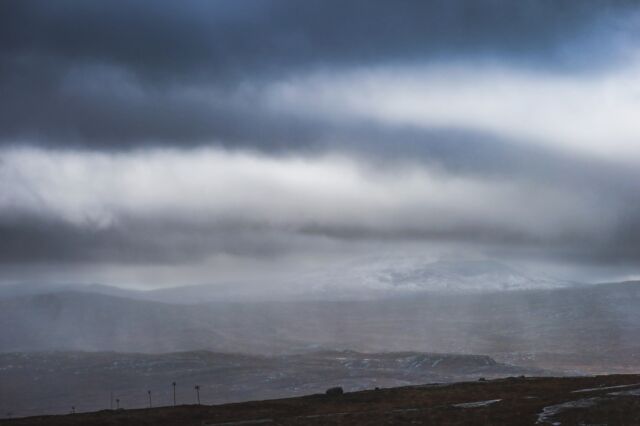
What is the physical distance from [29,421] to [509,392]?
68.1 m

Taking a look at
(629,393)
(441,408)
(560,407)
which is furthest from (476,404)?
(629,393)

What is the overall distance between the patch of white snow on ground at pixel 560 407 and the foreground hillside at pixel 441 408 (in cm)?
2

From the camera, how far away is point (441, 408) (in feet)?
299

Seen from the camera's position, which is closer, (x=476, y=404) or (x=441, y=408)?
(x=441, y=408)

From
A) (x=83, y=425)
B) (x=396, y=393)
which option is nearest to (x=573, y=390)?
(x=396, y=393)

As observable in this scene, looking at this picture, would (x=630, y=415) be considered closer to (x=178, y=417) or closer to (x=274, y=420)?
(x=274, y=420)

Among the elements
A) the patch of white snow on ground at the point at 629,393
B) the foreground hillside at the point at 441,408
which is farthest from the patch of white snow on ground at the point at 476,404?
the patch of white snow on ground at the point at 629,393

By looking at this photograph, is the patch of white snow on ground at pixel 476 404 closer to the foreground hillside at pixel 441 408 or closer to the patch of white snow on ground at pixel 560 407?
the foreground hillside at pixel 441 408

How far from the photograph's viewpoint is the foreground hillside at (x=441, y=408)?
7875 centimetres

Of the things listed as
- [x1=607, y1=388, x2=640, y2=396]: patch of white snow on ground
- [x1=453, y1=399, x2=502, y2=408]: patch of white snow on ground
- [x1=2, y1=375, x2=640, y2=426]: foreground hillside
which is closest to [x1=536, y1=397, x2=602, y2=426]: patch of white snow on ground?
[x1=2, y1=375, x2=640, y2=426]: foreground hillside

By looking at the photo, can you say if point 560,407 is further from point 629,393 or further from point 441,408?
point 441,408

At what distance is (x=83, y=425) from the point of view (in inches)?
3826

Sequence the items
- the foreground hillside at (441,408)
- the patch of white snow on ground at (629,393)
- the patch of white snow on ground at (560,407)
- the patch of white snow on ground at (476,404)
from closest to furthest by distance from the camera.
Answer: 1. the patch of white snow on ground at (560,407)
2. the foreground hillside at (441,408)
3. the patch of white snow on ground at (629,393)
4. the patch of white snow on ground at (476,404)

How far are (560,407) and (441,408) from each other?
1439cm
